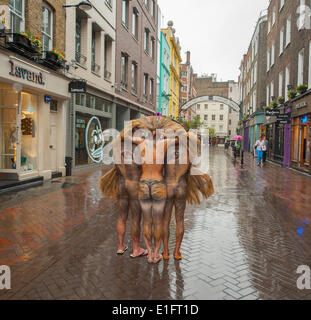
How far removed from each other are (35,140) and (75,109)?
9.67 feet

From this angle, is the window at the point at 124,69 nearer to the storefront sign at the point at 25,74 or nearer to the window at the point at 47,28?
the window at the point at 47,28

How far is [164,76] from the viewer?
3456 cm

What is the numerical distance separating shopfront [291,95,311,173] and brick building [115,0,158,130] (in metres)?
10.0

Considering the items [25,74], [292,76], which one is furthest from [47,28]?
[292,76]

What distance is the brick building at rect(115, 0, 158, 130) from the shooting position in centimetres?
1911

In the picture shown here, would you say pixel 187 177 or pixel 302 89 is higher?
pixel 302 89

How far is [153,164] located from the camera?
3.80 m

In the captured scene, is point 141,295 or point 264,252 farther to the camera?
point 264,252

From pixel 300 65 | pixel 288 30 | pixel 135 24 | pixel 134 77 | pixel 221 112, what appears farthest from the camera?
pixel 221 112

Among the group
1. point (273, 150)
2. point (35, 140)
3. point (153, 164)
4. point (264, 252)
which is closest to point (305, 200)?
point (264, 252)

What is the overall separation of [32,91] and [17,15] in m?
2.36

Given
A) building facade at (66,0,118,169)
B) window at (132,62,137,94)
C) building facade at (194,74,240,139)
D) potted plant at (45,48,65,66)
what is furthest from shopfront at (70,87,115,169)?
building facade at (194,74,240,139)

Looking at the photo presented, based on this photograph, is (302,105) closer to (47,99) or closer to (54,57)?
(54,57)
